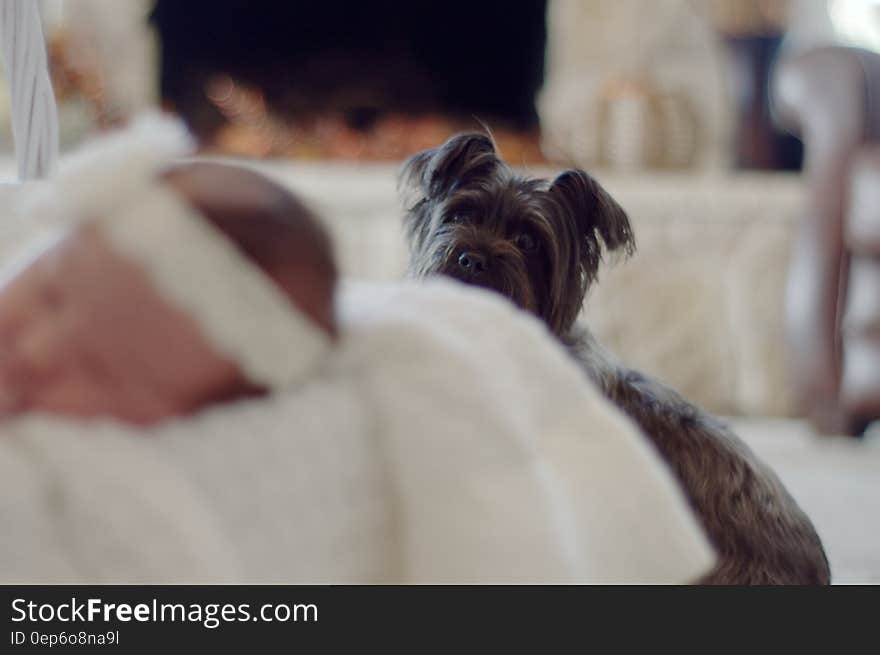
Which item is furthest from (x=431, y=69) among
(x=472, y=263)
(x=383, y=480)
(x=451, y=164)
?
(x=383, y=480)

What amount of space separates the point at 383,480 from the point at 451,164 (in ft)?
2.32

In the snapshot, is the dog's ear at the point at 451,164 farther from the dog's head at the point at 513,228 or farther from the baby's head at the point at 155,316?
the baby's head at the point at 155,316

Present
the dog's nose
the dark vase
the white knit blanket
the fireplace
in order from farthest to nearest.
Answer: the fireplace
the dark vase
the dog's nose
the white knit blanket

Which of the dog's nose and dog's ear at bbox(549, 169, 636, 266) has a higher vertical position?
dog's ear at bbox(549, 169, 636, 266)

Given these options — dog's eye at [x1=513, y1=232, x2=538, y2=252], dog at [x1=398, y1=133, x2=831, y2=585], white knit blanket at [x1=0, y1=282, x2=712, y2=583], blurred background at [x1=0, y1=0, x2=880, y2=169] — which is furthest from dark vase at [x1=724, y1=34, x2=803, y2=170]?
white knit blanket at [x1=0, y1=282, x2=712, y2=583]

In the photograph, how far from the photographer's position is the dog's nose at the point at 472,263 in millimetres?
1211

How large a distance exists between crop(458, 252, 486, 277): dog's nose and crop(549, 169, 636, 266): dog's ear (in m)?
0.12

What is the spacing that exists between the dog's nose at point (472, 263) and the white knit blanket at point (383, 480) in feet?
1.55

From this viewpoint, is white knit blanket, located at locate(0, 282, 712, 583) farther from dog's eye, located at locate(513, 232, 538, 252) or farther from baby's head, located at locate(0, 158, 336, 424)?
dog's eye, located at locate(513, 232, 538, 252)

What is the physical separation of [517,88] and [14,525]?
137 inches

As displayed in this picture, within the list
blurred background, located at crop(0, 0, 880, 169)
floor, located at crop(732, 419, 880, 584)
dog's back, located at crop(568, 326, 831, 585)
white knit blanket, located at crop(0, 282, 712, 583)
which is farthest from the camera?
blurred background, located at crop(0, 0, 880, 169)

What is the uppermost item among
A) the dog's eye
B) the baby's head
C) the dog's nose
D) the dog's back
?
the baby's head

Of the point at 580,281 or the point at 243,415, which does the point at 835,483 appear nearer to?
the point at 580,281

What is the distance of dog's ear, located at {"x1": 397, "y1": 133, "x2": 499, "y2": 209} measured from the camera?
128 cm
